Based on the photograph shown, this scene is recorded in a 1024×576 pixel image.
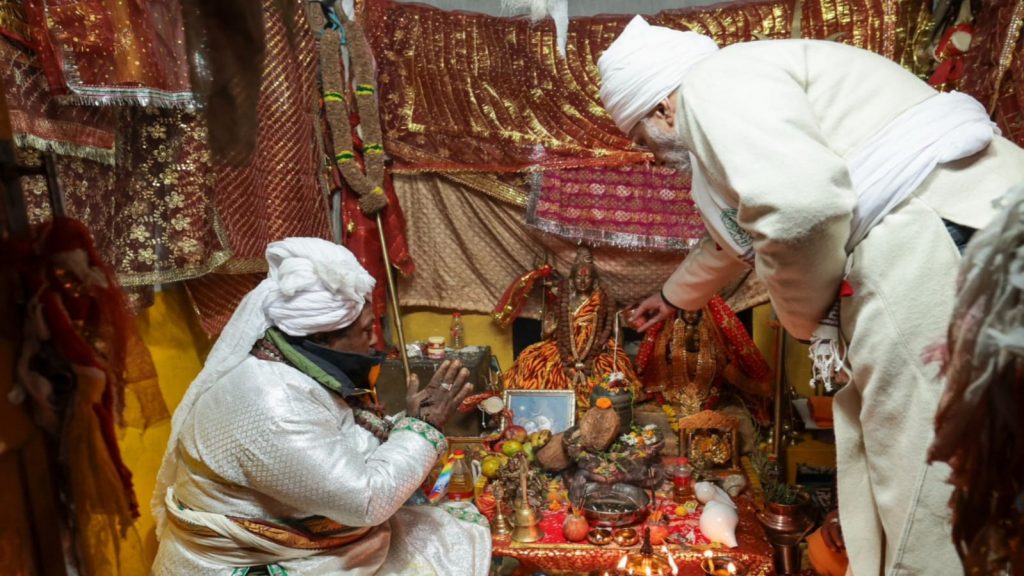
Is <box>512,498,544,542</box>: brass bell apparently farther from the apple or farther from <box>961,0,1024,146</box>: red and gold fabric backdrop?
<box>961,0,1024,146</box>: red and gold fabric backdrop

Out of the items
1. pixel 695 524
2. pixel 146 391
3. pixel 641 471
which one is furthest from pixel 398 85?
pixel 146 391

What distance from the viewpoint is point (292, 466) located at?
1819 millimetres

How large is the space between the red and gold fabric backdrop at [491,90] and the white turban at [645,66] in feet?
4.51

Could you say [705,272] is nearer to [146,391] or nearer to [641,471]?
[641,471]

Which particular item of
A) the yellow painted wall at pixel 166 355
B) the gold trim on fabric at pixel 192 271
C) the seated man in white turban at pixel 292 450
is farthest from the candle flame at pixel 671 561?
the gold trim on fabric at pixel 192 271

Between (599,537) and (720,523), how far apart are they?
0.42 metres

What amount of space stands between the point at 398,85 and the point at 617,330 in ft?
5.18

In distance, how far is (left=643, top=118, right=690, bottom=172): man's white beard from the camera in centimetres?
188

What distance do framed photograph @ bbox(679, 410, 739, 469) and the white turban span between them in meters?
1.47

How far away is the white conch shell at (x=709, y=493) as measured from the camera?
267 cm

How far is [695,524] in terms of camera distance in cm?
258

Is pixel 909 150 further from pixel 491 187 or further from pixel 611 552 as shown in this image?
pixel 491 187

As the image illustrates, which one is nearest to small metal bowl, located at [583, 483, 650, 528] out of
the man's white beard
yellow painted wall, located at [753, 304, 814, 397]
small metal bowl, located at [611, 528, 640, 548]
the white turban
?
small metal bowl, located at [611, 528, 640, 548]

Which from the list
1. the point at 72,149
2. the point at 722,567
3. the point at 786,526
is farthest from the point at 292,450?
the point at 786,526
